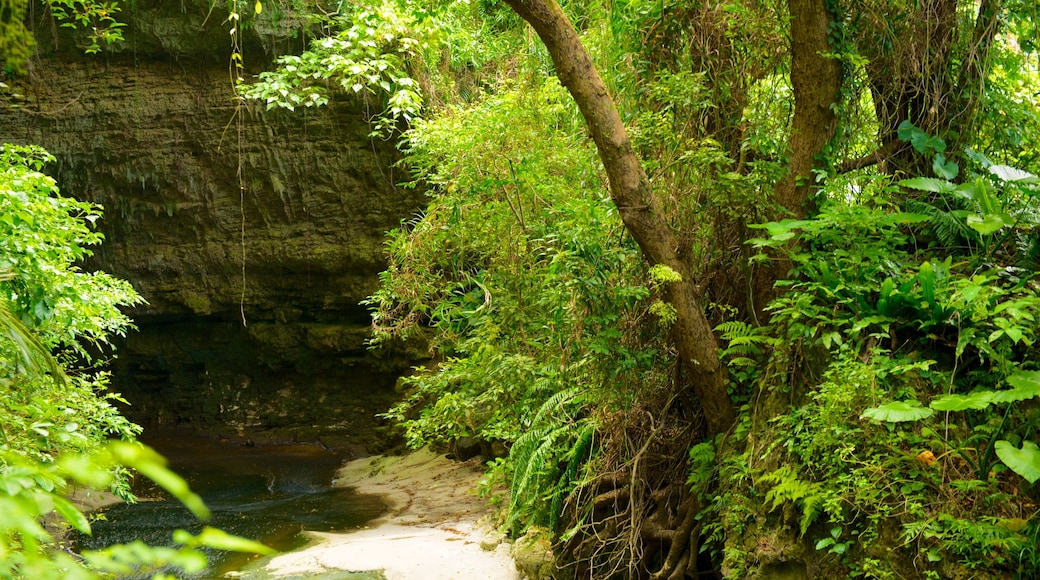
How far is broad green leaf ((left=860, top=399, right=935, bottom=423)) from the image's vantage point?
3.23 metres

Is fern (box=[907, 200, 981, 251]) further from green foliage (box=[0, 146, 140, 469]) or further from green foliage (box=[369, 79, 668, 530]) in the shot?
green foliage (box=[0, 146, 140, 469])

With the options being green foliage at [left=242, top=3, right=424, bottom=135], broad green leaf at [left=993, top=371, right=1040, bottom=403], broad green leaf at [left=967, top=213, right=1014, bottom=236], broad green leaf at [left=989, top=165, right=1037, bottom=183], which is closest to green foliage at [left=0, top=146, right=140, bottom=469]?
green foliage at [left=242, top=3, right=424, bottom=135]

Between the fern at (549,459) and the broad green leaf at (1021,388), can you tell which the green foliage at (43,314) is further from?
the broad green leaf at (1021,388)

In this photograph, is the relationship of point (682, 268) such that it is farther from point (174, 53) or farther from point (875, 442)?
point (174, 53)

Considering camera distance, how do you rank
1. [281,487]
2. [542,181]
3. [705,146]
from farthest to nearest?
[281,487] → [542,181] → [705,146]

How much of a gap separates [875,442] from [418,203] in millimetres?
9410

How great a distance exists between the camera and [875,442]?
343 cm

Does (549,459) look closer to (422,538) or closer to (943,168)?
(422,538)

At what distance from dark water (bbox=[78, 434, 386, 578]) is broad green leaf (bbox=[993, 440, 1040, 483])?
18.2ft

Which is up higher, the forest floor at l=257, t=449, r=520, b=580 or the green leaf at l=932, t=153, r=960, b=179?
the green leaf at l=932, t=153, r=960, b=179

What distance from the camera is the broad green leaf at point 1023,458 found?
9.70ft

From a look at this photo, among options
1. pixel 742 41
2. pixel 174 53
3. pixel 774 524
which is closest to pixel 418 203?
pixel 174 53

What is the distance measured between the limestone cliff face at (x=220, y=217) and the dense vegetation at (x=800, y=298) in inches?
286

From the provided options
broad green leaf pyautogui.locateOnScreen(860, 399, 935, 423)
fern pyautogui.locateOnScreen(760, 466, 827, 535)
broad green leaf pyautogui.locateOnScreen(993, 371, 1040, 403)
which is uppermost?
broad green leaf pyautogui.locateOnScreen(993, 371, 1040, 403)
